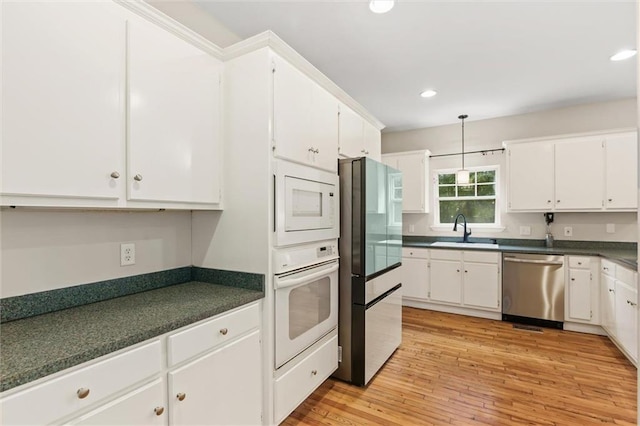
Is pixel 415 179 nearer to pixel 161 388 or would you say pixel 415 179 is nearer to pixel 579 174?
pixel 579 174

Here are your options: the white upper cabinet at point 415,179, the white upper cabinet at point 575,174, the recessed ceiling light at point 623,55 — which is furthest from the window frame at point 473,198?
the recessed ceiling light at point 623,55

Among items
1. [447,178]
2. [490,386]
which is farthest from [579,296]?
[447,178]

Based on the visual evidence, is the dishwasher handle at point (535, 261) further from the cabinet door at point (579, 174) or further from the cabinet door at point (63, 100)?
the cabinet door at point (63, 100)

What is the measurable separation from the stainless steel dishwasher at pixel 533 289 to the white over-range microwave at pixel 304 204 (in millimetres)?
2625

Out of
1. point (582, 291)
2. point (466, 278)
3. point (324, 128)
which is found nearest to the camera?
Result: point (324, 128)

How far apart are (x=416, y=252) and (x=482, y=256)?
A: 0.82m

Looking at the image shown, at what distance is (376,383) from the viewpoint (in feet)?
8.10

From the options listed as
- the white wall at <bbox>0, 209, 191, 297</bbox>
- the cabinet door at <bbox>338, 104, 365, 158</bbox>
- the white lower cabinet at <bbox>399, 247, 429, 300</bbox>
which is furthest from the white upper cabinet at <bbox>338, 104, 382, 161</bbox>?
the white lower cabinet at <bbox>399, 247, 429, 300</bbox>

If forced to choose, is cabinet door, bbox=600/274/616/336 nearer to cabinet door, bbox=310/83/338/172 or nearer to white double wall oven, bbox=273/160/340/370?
white double wall oven, bbox=273/160/340/370

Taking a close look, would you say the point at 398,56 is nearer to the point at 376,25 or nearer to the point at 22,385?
the point at 376,25

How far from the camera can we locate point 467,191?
4.67 metres

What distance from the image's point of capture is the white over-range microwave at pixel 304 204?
1.83m

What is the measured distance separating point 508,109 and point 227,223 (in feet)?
13.1

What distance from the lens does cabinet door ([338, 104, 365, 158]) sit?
2.56 metres
